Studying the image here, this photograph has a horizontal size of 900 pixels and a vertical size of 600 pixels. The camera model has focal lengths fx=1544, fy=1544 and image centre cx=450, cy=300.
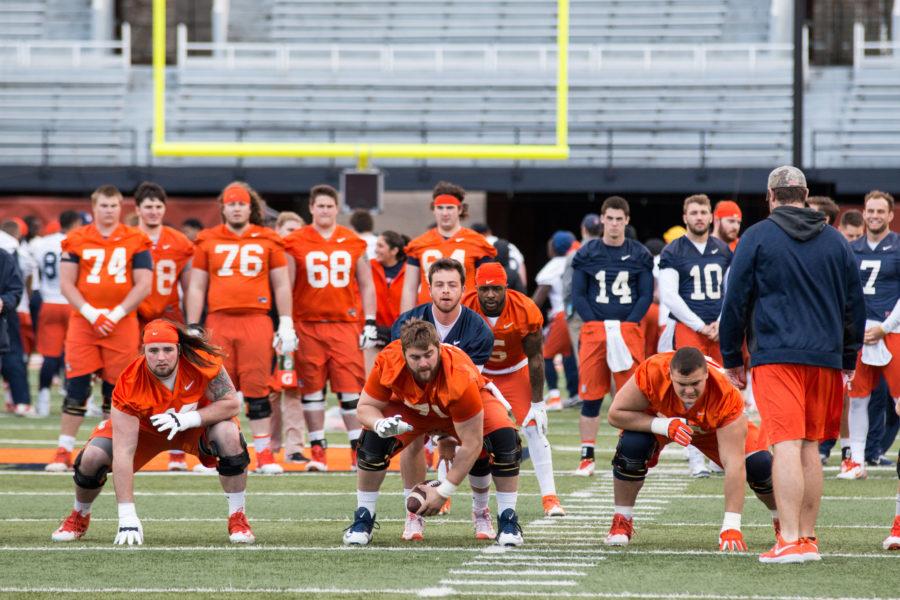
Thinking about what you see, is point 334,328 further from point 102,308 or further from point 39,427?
point 39,427

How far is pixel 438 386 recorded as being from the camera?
6.60 m

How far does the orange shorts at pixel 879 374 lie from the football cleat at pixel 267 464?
3.71m

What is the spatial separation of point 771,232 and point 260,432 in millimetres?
4562

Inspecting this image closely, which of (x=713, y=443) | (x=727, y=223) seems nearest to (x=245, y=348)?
(x=727, y=223)

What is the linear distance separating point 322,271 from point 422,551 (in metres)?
3.87

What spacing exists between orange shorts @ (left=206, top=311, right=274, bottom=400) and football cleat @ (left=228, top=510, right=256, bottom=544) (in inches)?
116

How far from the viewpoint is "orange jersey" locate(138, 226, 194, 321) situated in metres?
10.3

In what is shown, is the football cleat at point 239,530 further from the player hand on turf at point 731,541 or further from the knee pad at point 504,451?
the player hand on turf at point 731,541

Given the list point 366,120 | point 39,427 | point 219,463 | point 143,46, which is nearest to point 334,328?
point 219,463

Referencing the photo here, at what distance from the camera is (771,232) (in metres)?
6.44

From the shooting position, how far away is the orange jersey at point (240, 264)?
32.2 ft

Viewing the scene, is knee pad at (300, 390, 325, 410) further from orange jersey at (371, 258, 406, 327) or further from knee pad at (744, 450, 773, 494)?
knee pad at (744, 450, 773, 494)

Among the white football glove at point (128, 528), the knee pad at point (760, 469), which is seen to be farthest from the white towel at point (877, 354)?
the white football glove at point (128, 528)

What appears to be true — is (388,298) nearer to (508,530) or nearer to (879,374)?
(879,374)
